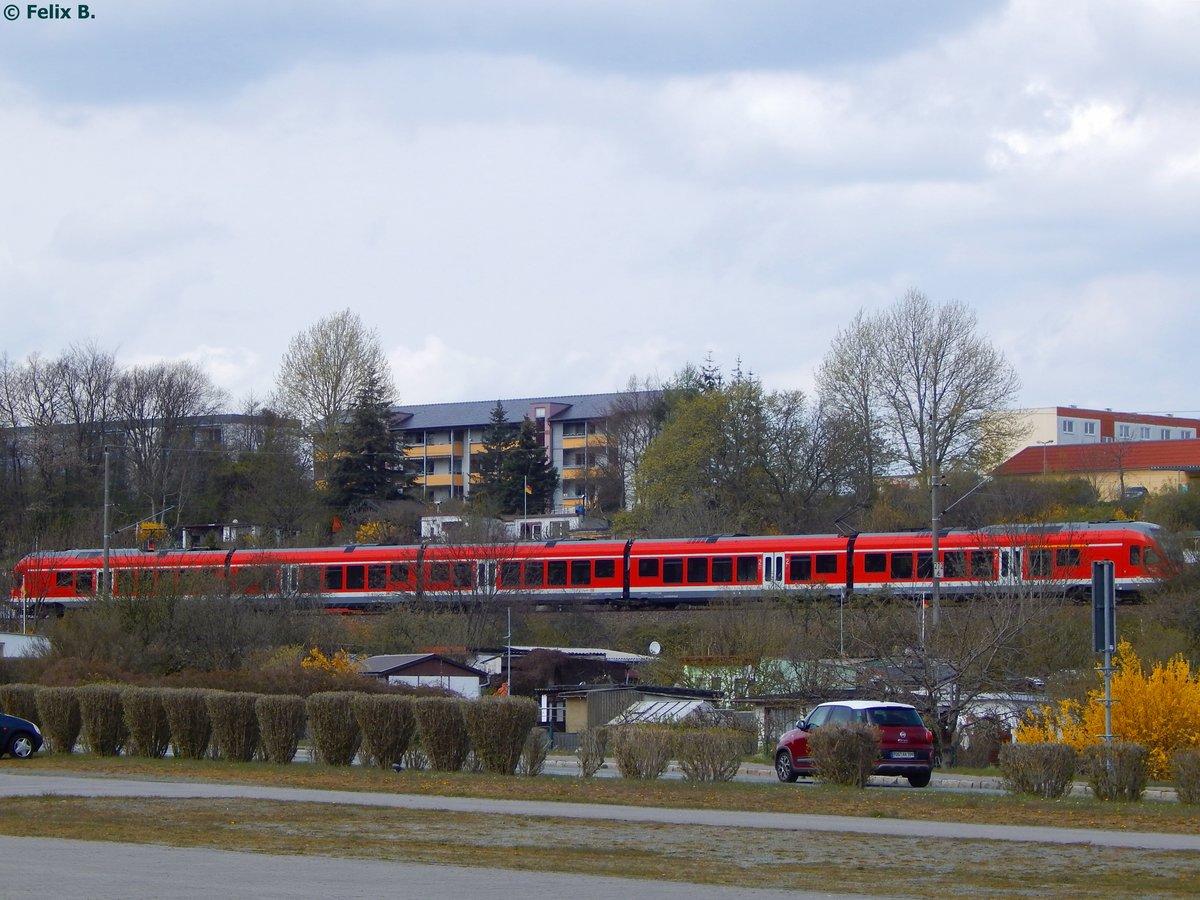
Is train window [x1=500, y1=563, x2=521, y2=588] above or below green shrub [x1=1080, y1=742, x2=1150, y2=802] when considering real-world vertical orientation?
above

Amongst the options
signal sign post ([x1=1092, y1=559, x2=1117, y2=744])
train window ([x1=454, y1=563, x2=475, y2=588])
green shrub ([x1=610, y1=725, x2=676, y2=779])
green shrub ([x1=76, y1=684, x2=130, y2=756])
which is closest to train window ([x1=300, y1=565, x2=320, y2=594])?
train window ([x1=454, y1=563, x2=475, y2=588])

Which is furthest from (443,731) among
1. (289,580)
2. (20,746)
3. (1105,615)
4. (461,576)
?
(289,580)

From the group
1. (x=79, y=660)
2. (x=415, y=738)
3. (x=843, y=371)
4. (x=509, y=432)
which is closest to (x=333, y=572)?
(x=79, y=660)

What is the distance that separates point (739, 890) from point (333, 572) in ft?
168

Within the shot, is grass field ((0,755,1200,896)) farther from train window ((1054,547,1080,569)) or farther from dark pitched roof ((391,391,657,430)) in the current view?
dark pitched roof ((391,391,657,430))

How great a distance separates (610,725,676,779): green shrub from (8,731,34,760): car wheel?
12.0 metres

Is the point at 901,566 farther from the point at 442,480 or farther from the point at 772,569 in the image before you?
the point at 442,480

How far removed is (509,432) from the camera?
108750mm

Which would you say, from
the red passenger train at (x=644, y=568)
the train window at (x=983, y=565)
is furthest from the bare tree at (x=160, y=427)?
the train window at (x=983, y=565)

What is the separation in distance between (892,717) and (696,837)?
961 cm

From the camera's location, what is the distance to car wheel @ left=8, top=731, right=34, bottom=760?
2894 cm

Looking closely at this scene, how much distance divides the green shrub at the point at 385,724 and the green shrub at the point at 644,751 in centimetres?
389

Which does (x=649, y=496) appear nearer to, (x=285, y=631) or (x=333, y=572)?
(x=333, y=572)

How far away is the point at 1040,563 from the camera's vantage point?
155 feet
